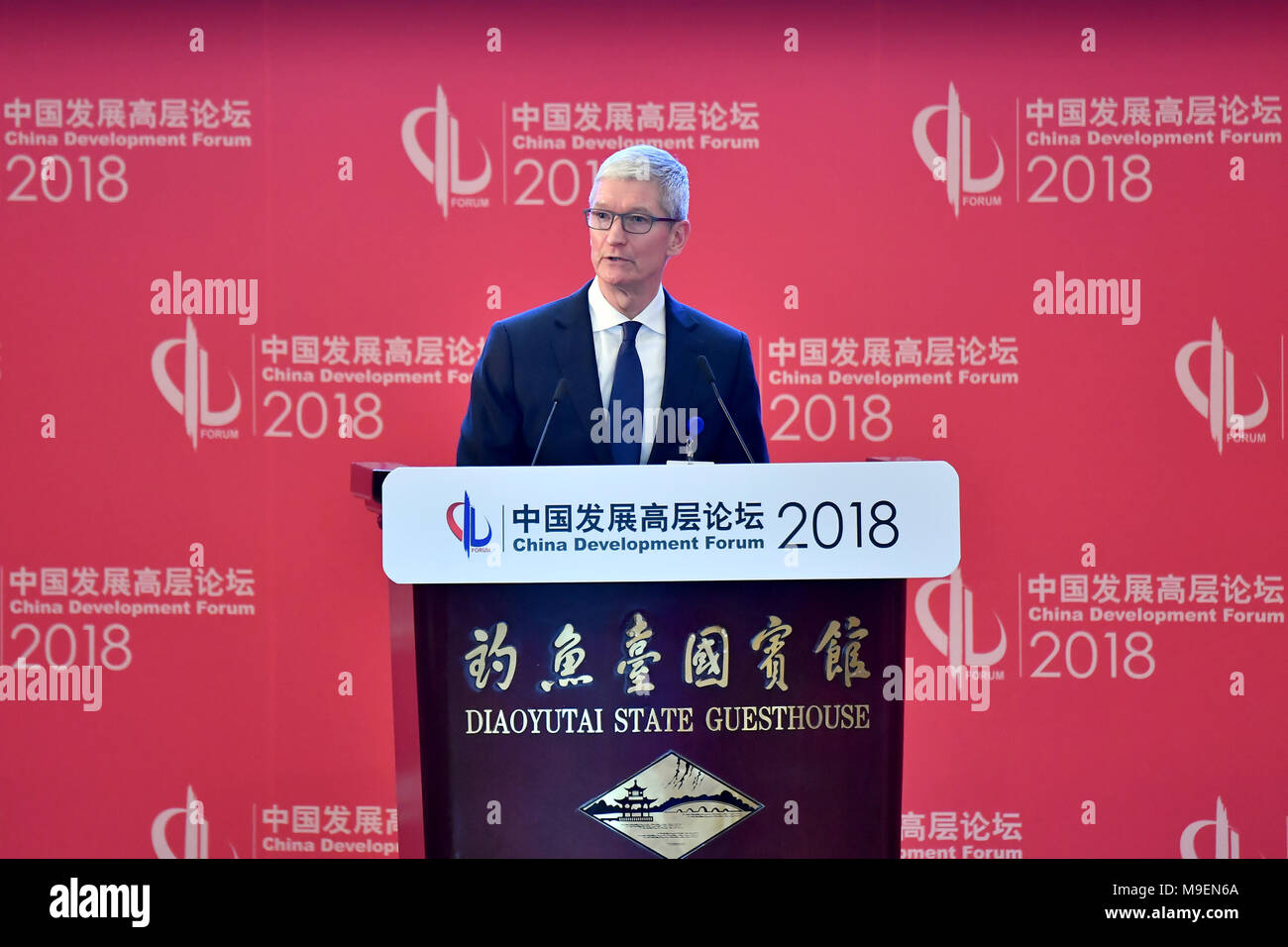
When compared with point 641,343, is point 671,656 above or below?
below

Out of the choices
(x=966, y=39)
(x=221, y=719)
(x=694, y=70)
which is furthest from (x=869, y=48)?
(x=221, y=719)

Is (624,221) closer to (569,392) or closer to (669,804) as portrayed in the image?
(569,392)

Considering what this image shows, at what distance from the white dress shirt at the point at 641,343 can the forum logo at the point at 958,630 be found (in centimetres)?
121

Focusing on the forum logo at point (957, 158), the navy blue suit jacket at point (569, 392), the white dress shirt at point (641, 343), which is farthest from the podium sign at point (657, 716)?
the forum logo at point (957, 158)

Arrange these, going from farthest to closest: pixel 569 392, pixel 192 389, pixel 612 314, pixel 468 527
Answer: pixel 192 389 < pixel 612 314 < pixel 569 392 < pixel 468 527

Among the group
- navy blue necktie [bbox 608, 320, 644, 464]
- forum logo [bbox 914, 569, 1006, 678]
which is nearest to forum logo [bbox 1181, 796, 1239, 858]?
forum logo [bbox 914, 569, 1006, 678]

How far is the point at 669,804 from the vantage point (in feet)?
6.00

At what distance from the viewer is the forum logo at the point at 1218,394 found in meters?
3.18

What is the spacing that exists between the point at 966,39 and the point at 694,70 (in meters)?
0.77

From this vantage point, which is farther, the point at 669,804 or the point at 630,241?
the point at 630,241

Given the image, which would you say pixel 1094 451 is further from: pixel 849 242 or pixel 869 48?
pixel 869 48

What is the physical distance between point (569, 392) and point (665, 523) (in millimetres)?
639

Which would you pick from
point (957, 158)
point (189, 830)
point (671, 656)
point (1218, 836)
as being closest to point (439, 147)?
point (957, 158)

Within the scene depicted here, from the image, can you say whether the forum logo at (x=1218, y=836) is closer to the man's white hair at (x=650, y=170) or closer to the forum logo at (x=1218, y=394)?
the forum logo at (x=1218, y=394)
